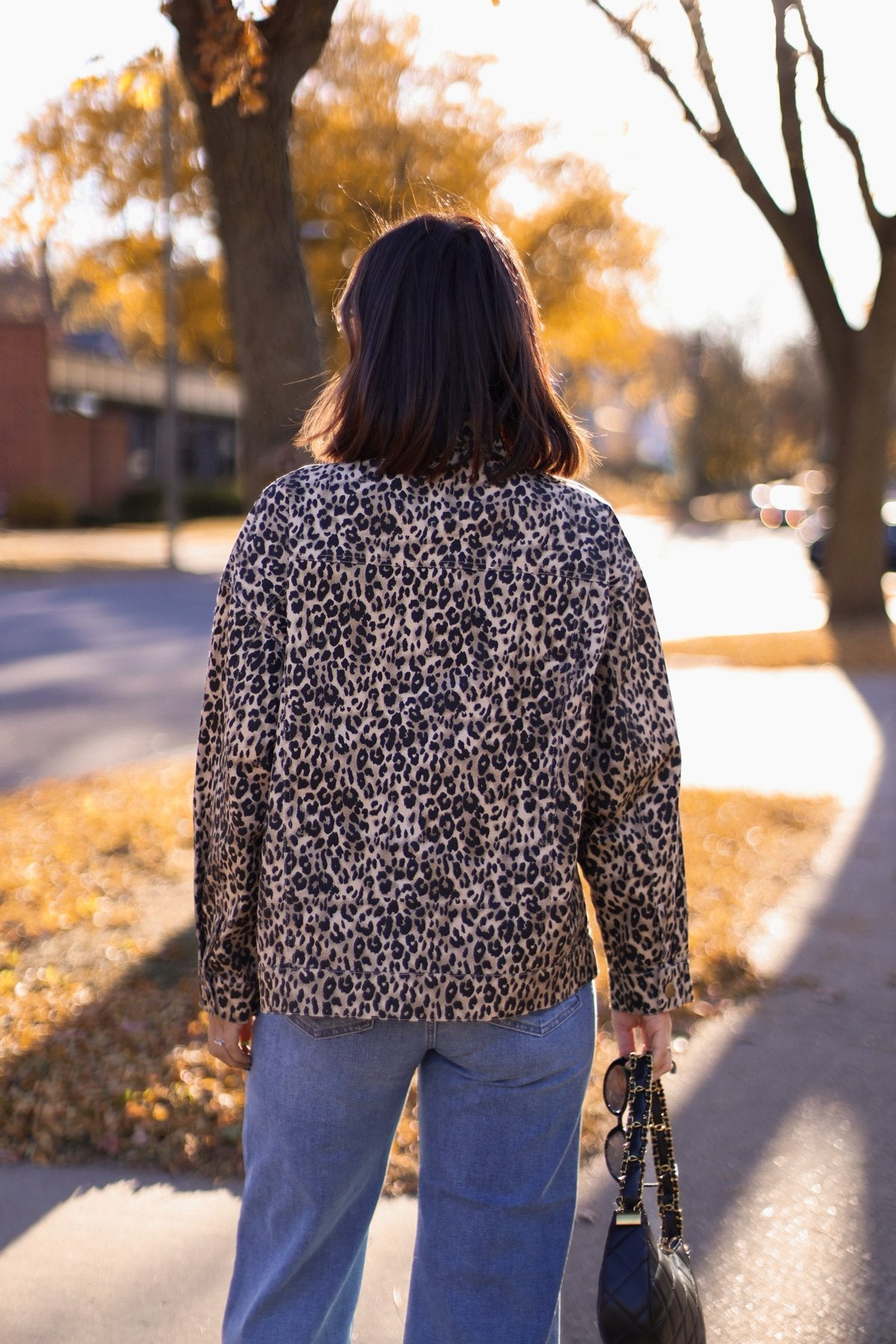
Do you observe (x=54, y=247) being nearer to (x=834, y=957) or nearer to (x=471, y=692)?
(x=834, y=957)

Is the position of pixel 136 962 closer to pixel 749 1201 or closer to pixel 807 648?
pixel 749 1201

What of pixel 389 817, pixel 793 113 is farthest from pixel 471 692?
pixel 793 113

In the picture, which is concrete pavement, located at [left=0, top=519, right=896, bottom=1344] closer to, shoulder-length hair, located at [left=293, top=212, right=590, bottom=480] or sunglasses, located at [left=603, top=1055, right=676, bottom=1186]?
sunglasses, located at [left=603, top=1055, right=676, bottom=1186]

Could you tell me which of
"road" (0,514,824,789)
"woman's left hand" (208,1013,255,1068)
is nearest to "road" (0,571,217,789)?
"road" (0,514,824,789)

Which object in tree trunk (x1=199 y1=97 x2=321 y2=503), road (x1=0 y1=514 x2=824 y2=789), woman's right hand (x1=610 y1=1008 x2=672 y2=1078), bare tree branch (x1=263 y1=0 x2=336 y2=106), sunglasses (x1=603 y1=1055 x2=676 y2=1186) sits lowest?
road (x1=0 y1=514 x2=824 y2=789)

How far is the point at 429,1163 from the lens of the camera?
182cm

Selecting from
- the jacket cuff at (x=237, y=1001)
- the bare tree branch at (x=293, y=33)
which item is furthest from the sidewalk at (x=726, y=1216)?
the bare tree branch at (x=293, y=33)

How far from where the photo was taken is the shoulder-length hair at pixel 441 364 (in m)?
1.70

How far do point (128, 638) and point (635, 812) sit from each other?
1359 cm

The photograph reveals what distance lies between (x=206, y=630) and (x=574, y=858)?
1471 cm

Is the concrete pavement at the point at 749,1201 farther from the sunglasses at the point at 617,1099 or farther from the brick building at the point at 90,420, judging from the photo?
the brick building at the point at 90,420

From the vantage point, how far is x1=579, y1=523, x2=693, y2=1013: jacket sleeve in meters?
1.81

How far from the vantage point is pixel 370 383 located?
5.67 ft

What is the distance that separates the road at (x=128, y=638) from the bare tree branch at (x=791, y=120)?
4.06 metres
